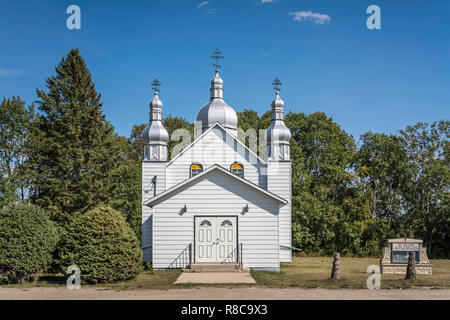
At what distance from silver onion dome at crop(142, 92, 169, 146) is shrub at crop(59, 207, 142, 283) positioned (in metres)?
10.5

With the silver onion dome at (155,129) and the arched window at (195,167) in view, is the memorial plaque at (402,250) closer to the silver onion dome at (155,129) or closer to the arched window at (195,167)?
the arched window at (195,167)

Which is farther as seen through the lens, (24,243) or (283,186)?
(283,186)

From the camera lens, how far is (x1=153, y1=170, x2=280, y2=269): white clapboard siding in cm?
2106

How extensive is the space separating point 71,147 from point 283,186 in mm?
17275

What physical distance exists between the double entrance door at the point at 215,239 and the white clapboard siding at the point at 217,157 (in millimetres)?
5460


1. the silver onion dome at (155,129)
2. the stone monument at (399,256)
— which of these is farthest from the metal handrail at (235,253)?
the silver onion dome at (155,129)

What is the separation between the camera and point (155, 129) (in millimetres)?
27422

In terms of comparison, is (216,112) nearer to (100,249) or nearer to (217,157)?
(217,157)

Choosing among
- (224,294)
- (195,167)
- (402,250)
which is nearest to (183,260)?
(195,167)

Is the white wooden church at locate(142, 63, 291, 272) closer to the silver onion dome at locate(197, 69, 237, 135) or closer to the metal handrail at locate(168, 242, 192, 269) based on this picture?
the metal handrail at locate(168, 242, 192, 269)

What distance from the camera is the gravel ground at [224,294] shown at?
12844 millimetres

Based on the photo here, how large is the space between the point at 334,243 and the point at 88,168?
20.4m

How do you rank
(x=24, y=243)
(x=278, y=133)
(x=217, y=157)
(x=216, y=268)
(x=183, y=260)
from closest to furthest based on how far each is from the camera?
(x=24, y=243) < (x=216, y=268) < (x=183, y=260) < (x=217, y=157) < (x=278, y=133)

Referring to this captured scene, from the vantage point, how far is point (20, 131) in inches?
1433
